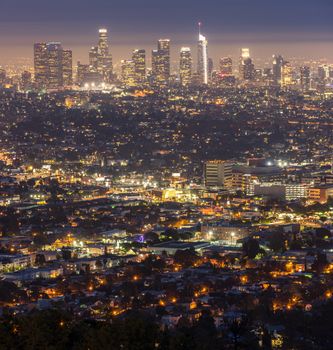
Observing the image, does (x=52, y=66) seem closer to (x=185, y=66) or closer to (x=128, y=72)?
(x=128, y=72)

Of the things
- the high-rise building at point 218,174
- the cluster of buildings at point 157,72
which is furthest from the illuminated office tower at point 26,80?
the high-rise building at point 218,174

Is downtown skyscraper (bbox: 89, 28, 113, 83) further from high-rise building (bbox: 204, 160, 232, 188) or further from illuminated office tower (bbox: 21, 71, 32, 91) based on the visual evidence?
high-rise building (bbox: 204, 160, 232, 188)

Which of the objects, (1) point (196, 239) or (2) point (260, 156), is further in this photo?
(2) point (260, 156)

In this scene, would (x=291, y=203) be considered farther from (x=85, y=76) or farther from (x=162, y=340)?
(x=85, y=76)

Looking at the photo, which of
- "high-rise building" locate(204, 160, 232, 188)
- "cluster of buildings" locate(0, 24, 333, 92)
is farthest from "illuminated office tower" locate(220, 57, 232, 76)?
"high-rise building" locate(204, 160, 232, 188)

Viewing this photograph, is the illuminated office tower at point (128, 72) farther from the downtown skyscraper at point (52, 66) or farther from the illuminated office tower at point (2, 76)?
the illuminated office tower at point (2, 76)

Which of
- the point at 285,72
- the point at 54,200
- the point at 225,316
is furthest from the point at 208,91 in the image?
the point at 225,316

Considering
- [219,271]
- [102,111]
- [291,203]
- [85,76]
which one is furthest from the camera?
[85,76]
